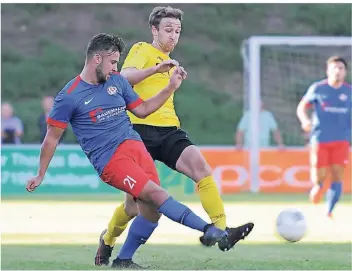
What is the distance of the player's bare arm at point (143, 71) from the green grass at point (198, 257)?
1.52 metres

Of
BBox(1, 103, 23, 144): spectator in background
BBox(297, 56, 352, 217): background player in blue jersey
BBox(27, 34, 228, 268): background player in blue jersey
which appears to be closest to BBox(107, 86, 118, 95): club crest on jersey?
BBox(27, 34, 228, 268): background player in blue jersey

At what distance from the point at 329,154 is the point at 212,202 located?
605cm

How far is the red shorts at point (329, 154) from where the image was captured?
13336mm

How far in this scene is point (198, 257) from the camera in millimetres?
8602

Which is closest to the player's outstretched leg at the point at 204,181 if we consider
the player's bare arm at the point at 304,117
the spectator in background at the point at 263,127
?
the player's bare arm at the point at 304,117

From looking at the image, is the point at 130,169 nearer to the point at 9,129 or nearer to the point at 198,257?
the point at 198,257

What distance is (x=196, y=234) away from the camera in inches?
426

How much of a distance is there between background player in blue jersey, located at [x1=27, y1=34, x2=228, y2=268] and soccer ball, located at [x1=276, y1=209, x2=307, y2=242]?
1.57 m

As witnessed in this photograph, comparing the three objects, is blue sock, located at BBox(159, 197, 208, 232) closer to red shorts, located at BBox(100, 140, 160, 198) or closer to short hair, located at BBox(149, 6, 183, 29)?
red shorts, located at BBox(100, 140, 160, 198)

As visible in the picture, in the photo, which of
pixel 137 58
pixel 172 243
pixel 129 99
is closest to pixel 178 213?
pixel 129 99

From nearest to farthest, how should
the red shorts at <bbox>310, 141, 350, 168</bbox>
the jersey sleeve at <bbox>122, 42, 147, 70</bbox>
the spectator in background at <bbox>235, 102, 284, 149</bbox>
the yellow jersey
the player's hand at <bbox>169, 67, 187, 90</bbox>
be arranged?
the player's hand at <bbox>169, 67, 187, 90</bbox> < the jersey sleeve at <bbox>122, 42, 147, 70</bbox> < the yellow jersey < the red shorts at <bbox>310, 141, 350, 168</bbox> < the spectator in background at <bbox>235, 102, 284, 149</bbox>

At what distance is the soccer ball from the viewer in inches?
333

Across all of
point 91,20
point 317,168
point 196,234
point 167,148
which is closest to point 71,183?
point 317,168

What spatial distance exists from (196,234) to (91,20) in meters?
21.5
